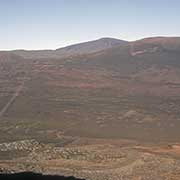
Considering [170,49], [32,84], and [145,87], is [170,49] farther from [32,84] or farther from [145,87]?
[32,84]

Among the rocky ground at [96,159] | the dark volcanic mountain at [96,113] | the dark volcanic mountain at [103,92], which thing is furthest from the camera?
the dark volcanic mountain at [103,92]

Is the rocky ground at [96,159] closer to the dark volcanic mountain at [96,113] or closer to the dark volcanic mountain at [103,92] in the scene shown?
the dark volcanic mountain at [96,113]

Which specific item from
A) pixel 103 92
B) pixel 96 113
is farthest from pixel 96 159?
pixel 103 92

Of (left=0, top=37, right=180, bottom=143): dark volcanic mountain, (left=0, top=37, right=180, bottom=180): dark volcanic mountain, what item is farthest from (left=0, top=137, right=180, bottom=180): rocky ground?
(left=0, top=37, right=180, bottom=143): dark volcanic mountain

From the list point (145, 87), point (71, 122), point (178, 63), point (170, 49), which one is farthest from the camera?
point (170, 49)

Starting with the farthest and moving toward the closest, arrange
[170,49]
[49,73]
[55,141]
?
[170,49] → [49,73] → [55,141]

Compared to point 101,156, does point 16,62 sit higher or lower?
higher

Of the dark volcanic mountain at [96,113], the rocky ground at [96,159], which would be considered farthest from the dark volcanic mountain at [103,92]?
the rocky ground at [96,159]

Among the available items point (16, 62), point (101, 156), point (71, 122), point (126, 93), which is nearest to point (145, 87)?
point (126, 93)

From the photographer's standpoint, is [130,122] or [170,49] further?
[170,49]

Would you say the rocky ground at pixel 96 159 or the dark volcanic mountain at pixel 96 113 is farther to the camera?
the dark volcanic mountain at pixel 96 113

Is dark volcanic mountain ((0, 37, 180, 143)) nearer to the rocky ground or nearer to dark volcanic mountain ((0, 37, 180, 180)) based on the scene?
dark volcanic mountain ((0, 37, 180, 180))
